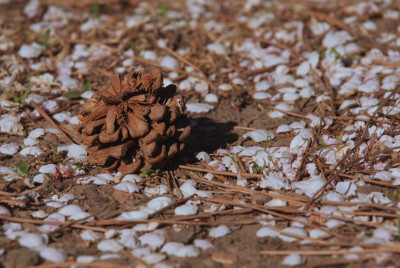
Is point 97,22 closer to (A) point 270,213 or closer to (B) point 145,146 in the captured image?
(B) point 145,146

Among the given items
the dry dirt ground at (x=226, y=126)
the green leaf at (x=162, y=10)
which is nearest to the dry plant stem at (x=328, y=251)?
the dry dirt ground at (x=226, y=126)

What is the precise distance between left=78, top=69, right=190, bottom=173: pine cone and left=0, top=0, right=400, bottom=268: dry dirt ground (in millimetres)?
111

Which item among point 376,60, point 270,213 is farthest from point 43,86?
point 376,60

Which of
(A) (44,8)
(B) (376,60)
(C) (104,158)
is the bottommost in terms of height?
(C) (104,158)

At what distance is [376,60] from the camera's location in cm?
312

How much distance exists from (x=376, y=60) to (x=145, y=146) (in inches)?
69.1

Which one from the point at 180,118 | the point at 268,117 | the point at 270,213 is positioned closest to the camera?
the point at 270,213

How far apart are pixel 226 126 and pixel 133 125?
27.3 inches

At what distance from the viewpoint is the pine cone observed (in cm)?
211

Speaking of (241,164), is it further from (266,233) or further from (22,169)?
(22,169)

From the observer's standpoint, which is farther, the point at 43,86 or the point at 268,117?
the point at 43,86

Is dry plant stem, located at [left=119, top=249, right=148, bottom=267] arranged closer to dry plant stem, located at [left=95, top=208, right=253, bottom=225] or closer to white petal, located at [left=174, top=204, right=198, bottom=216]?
dry plant stem, located at [left=95, top=208, right=253, bottom=225]

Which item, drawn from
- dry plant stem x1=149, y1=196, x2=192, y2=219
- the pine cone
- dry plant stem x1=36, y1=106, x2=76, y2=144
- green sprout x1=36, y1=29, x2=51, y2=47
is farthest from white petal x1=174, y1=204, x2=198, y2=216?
green sprout x1=36, y1=29, x2=51, y2=47

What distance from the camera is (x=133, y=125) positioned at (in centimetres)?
211
